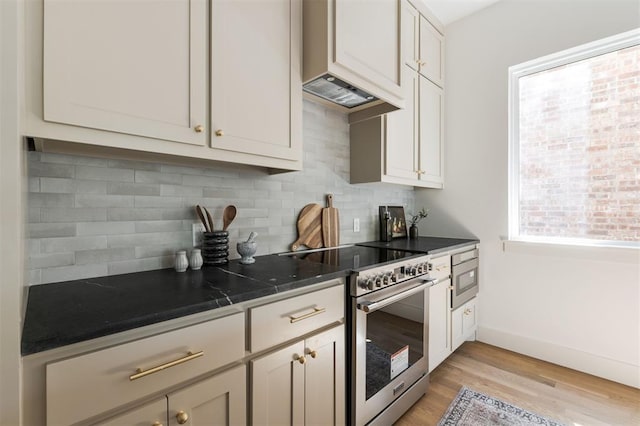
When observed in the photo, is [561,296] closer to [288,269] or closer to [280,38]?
[288,269]

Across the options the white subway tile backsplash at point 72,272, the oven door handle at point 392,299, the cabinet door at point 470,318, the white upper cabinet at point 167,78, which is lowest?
the cabinet door at point 470,318

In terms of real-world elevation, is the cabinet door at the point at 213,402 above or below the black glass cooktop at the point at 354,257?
below

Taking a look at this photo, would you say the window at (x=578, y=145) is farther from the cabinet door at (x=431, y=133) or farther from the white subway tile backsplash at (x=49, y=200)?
the white subway tile backsplash at (x=49, y=200)

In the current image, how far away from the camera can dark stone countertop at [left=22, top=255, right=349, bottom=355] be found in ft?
2.25

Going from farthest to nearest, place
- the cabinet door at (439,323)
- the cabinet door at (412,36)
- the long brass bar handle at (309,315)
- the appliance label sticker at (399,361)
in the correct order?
the cabinet door at (412,36)
the cabinet door at (439,323)
the appliance label sticker at (399,361)
the long brass bar handle at (309,315)

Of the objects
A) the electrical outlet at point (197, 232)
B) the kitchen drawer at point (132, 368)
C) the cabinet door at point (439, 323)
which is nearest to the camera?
the kitchen drawer at point (132, 368)

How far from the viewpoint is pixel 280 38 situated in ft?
4.65

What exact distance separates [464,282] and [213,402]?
211 cm

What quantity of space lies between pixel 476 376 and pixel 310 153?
6.65 ft

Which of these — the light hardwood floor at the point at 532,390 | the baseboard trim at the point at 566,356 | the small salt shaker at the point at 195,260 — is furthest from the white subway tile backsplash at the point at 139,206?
the baseboard trim at the point at 566,356

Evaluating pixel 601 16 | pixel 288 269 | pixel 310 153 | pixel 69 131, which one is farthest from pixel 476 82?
pixel 69 131

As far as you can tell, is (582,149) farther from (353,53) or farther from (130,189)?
(130,189)

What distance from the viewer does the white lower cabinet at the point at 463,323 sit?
86.5 inches

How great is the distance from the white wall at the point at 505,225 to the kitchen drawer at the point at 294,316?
1.91 metres
